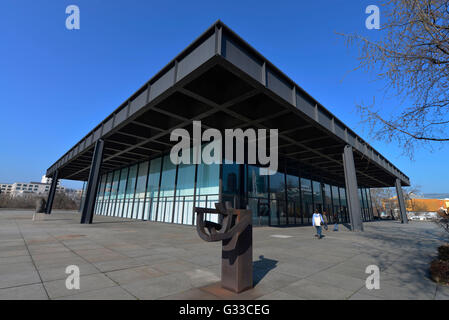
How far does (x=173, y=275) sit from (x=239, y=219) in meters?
2.17

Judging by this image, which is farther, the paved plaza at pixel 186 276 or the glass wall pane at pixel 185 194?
the glass wall pane at pixel 185 194

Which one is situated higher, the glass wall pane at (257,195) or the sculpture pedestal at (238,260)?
the glass wall pane at (257,195)

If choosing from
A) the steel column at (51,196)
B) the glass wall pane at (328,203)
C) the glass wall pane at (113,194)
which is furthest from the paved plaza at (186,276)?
the steel column at (51,196)

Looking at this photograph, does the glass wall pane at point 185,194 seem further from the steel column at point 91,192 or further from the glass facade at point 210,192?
the steel column at point 91,192

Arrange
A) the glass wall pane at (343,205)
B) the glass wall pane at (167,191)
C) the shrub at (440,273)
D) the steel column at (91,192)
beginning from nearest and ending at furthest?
the shrub at (440,273) → the steel column at (91,192) → the glass wall pane at (167,191) → the glass wall pane at (343,205)

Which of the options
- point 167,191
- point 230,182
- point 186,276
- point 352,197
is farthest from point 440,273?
point 167,191

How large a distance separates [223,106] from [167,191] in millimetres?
14185

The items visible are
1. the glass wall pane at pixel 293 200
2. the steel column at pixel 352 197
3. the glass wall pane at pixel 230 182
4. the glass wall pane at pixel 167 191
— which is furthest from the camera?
the glass wall pane at pixel 293 200

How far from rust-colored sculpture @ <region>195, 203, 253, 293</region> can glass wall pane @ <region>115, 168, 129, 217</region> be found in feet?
102

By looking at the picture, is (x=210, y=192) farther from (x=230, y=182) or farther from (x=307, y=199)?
(x=307, y=199)

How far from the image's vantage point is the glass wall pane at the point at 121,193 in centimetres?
3127

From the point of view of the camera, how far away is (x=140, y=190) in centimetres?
2769

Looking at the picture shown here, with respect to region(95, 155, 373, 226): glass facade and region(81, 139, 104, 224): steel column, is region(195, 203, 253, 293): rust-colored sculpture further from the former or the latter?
region(81, 139, 104, 224): steel column
